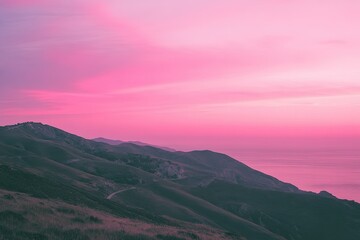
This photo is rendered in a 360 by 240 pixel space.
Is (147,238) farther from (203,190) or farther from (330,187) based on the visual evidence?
(330,187)

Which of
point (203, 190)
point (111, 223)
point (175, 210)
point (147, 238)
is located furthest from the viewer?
point (203, 190)

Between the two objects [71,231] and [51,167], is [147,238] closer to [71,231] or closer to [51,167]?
[71,231]

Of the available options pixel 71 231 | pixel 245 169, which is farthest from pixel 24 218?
pixel 245 169

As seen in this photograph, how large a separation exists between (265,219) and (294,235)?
6524 mm

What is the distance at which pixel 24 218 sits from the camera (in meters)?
26.3

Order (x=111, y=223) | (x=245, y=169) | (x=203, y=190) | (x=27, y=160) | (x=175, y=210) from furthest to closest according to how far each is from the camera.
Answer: (x=245, y=169), (x=203, y=190), (x=27, y=160), (x=175, y=210), (x=111, y=223)

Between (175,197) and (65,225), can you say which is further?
(175,197)

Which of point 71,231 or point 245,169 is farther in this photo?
point 245,169

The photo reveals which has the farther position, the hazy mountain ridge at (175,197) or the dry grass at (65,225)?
the hazy mountain ridge at (175,197)

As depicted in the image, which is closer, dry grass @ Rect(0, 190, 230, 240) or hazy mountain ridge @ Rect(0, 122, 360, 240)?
dry grass @ Rect(0, 190, 230, 240)

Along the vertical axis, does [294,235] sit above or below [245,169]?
below

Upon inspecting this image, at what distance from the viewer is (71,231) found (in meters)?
25.2

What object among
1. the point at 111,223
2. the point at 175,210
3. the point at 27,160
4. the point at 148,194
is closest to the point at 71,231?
the point at 111,223

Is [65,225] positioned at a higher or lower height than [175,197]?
higher
